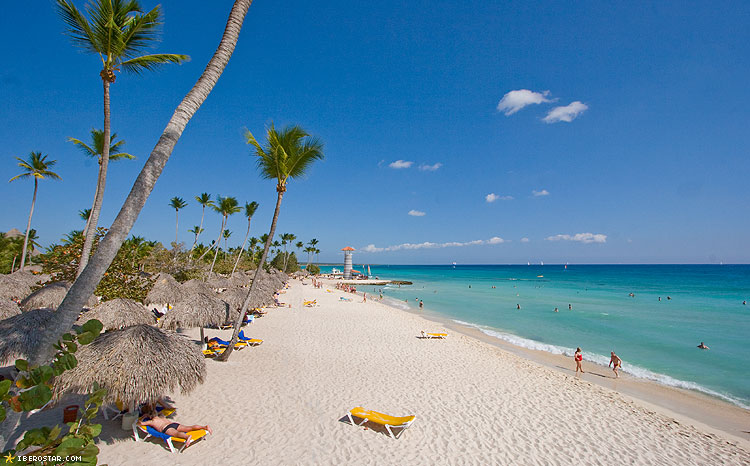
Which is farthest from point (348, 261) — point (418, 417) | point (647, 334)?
point (418, 417)

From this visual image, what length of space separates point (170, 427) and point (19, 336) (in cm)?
434

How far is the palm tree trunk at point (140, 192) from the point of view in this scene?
9.05ft

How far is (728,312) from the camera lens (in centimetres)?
3086

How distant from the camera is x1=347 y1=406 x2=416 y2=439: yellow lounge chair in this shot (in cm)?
673

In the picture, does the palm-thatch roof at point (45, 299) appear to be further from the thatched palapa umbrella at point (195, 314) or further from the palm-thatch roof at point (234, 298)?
the palm-thatch roof at point (234, 298)

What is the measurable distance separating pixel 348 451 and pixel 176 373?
11.3 feet

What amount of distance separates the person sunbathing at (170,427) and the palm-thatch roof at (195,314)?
14.7 feet

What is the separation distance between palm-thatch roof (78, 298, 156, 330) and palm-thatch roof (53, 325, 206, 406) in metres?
3.00

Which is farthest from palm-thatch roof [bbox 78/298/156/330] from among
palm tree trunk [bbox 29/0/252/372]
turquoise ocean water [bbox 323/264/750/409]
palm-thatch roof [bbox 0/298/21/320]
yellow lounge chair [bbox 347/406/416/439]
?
turquoise ocean water [bbox 323/264/750/409]

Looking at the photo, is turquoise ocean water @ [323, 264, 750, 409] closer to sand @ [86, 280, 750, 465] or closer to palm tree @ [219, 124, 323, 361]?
sand @ [86, 280, 750, 465]

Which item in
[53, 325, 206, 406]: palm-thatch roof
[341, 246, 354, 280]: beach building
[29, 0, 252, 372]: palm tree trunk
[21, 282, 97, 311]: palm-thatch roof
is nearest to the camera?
[29, 0, 252, 372]: palm tree trunk

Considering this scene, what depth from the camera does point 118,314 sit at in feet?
29.0

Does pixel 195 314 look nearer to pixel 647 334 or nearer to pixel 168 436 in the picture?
pixel 168 436

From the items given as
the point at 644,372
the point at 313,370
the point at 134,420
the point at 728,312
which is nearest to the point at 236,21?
the point at 134,420
